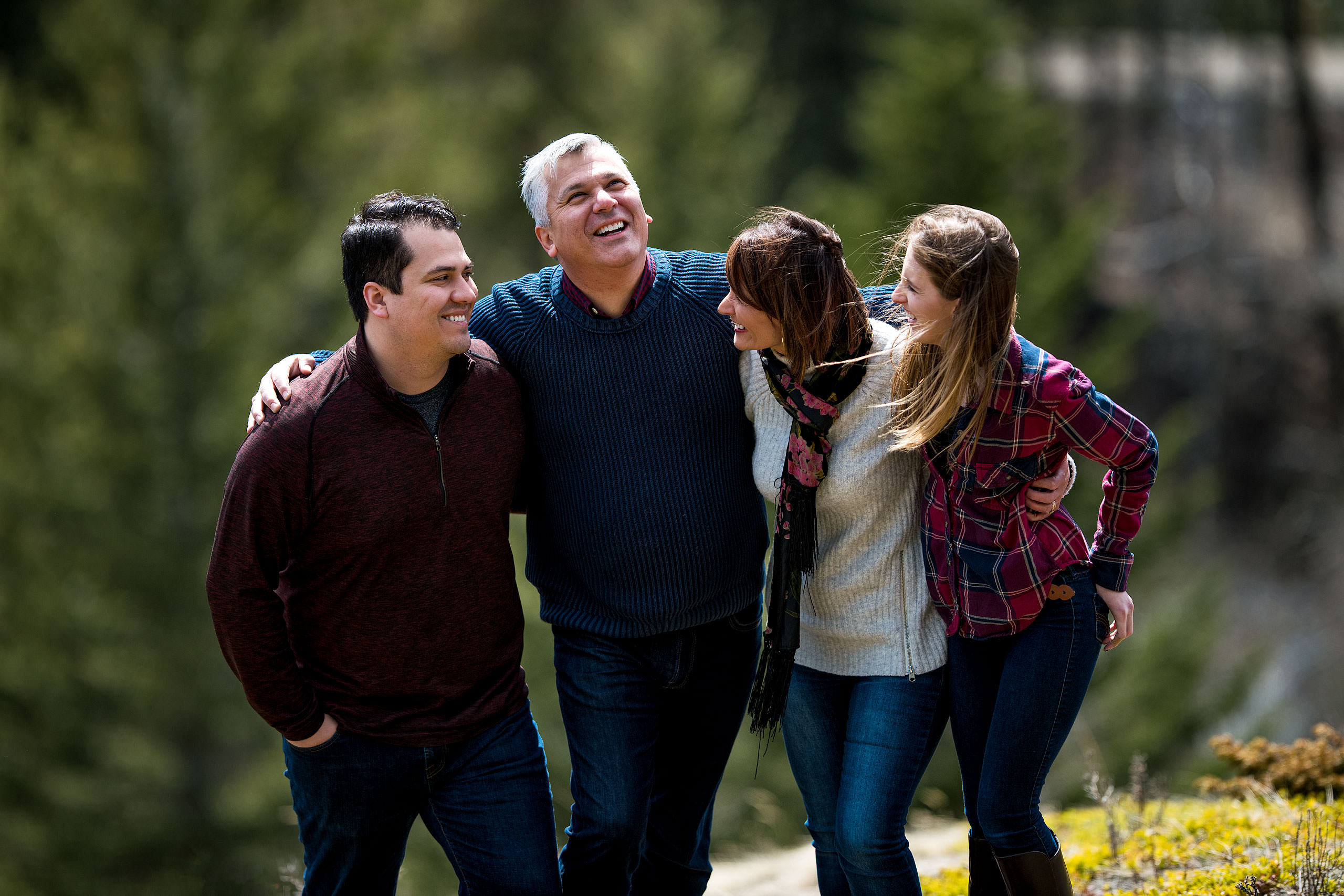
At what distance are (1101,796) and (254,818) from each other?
12.0 metres

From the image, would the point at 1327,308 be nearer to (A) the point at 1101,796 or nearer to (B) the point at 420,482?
(A) the point at 1101,796

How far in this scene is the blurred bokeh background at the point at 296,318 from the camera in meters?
13.0

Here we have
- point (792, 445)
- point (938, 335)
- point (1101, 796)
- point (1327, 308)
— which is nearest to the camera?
point (938, 335)

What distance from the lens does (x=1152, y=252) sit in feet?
68.4

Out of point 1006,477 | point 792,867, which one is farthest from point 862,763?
point 792,867

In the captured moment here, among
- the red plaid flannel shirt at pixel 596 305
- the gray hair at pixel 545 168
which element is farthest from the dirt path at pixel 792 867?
the gray hair at pixel 545 168

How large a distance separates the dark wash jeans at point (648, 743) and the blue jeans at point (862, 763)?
0.30 meters

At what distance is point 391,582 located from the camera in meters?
2.70

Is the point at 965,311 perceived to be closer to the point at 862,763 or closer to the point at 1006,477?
the point at 1006,477

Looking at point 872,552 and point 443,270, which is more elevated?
point 443,270

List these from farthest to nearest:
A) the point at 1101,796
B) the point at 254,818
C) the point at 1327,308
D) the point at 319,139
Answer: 1. the point at 1327,308
2. the point at 319,139
3. the point at 254,818
4. the point at 1101,796

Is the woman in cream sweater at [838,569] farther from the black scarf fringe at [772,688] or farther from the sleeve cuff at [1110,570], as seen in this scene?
the sleeve cuff at [1110,570]

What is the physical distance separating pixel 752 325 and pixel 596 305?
0.51 meters

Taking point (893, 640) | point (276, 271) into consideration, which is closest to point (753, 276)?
point (893, 640)
